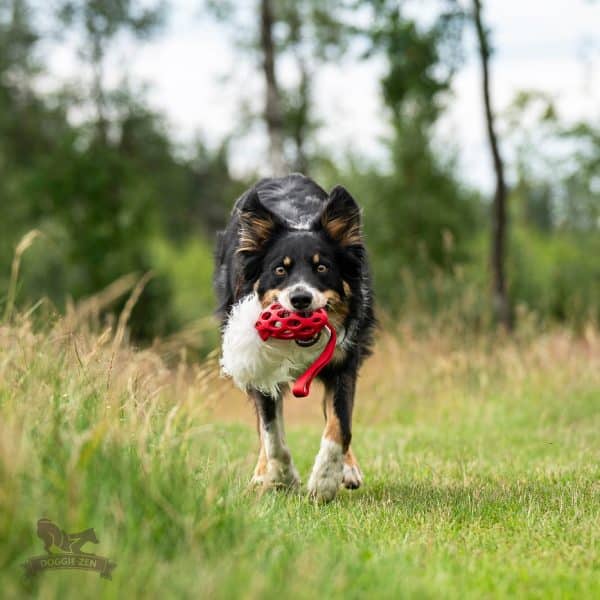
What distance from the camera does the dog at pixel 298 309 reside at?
5277mm

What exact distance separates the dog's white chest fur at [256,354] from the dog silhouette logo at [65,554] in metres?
2.21

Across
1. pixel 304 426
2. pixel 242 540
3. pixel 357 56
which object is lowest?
pixel 304 426

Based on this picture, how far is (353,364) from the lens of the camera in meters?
5.88

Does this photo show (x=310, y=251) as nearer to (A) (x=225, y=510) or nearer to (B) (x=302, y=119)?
(A) (x=225, y=510)

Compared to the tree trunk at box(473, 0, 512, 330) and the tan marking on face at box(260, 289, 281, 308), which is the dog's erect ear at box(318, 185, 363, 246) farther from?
the tree trunk at box(473, 0, 512, 330)

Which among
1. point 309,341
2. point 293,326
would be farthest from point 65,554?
point 309,341

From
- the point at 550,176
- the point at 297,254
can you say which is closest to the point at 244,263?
the point at 297,254

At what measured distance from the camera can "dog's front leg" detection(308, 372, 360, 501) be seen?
5336mm

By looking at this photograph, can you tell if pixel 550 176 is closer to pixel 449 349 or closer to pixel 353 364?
pixel 449 349

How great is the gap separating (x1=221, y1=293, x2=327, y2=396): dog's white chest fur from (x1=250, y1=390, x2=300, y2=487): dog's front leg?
35 cm

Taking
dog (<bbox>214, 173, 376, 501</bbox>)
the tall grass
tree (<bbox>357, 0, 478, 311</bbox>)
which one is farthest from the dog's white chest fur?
tree (<bbox>357, 0, 478, 311</bbox>)

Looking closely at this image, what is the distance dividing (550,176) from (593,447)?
2747 centimetres

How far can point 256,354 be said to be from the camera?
5.25m

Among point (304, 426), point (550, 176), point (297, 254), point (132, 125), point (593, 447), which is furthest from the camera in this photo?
point (550, 176)
